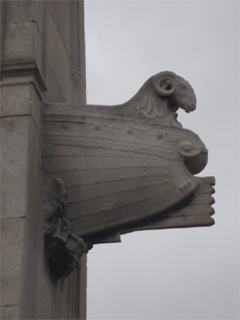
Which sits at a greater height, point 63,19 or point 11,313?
point 63,19

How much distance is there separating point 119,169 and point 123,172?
0.06 m

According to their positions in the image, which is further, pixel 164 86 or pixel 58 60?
pixel 58 60

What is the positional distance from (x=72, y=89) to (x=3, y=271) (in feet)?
14.8

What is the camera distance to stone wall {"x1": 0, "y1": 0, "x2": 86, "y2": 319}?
27.8ft

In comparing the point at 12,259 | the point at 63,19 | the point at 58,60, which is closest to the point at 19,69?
the point at 58,60

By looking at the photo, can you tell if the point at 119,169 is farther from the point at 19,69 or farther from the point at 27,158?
the point at 19,69

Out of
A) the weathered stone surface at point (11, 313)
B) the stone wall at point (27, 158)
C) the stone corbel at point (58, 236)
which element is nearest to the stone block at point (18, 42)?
the stone wall at point (27, 158)

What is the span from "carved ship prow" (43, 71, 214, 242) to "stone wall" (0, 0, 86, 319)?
Result: 42 cm

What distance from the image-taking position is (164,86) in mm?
10484

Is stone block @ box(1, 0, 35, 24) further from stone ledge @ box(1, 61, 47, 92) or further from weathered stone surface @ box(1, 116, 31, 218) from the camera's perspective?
weathered stone surface @ box(1, 116, 31, 218)

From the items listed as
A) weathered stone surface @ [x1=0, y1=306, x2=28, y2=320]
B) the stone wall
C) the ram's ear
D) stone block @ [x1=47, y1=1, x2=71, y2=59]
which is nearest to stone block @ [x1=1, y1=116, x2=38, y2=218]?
the stone wall

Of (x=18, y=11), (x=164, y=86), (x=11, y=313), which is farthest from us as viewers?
(x=164, y=86)

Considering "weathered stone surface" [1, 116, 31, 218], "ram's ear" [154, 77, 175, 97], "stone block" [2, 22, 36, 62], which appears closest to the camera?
"weathered stone surface" [1, 116, 31, 218]

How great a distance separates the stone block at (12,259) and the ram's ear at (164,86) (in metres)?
2.77
